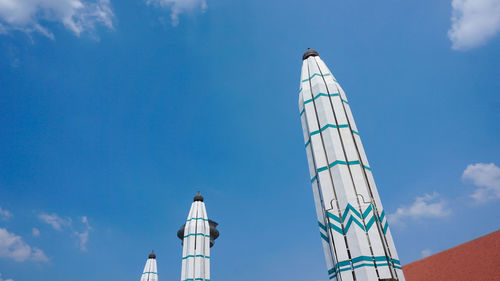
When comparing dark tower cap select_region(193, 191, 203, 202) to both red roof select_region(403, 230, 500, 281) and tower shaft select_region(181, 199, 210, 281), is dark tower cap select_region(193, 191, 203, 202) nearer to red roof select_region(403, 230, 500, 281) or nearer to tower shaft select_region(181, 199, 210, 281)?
tower shaft select_region(181, 199, 210, 281)

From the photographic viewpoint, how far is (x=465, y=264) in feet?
78.7

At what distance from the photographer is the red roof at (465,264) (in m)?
21.7

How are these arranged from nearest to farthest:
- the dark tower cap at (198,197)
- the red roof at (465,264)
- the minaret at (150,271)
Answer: the red roof at (465,264) → the dark tower cap at (198,197) → the minaret at (150,271)

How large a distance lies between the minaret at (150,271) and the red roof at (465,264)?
90.5 feet

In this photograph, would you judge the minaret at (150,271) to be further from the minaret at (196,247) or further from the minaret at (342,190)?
the minaret at (342,190)

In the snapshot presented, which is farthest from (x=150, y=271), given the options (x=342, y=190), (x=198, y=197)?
(x=342, y=190)

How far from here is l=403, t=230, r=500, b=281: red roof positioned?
71.3 ft

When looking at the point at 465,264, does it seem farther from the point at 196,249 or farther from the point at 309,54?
the point at 309,54

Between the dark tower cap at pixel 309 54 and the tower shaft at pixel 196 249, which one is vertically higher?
the dark tower cap at pixel 309 54

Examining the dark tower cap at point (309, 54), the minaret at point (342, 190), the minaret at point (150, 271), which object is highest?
the dark tower cap at point (309, 54)

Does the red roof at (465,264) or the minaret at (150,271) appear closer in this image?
the red roof at (465,264)

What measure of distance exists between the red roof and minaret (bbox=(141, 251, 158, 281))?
27570 millimetres

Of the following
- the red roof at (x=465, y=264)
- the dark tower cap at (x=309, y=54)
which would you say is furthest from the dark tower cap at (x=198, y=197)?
the red roof at (x=465, y=264)

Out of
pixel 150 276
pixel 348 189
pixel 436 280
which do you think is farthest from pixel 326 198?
pixel 150 276
